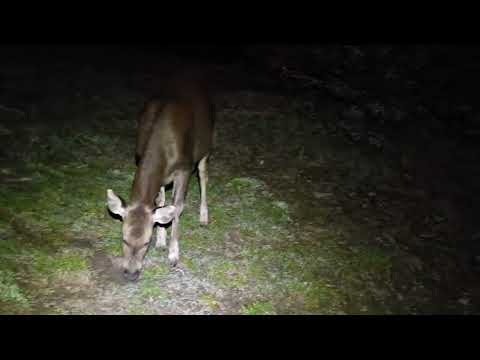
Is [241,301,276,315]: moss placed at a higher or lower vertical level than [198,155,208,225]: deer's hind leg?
lower

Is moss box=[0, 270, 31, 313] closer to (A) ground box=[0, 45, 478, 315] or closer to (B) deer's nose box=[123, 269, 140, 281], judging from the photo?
(A) ground box=[0, 45, 478, 315]

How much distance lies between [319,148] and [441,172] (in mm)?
3031

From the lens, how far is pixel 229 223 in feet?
31.7

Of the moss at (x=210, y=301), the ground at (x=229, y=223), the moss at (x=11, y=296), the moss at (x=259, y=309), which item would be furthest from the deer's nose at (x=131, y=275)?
the moss at (x=259, y=309)

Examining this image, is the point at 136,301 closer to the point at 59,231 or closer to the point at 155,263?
the point at 155,263

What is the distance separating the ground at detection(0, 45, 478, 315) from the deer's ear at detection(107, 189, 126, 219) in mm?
1079

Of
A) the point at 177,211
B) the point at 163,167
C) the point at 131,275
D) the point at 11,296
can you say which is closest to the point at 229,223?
the point at 177,211

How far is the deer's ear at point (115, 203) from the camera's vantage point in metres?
7.24

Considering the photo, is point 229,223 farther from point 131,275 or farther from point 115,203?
point 115,203

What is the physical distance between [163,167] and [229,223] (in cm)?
211

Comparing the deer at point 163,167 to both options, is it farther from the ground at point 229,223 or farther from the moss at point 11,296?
the moss at point 11,296

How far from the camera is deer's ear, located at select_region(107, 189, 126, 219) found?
23.8 ft

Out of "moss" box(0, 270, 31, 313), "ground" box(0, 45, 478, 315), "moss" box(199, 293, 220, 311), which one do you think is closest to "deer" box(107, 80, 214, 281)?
"ground" box(0, 45, 478, 315)

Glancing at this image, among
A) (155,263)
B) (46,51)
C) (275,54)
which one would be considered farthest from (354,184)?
(46,51)
